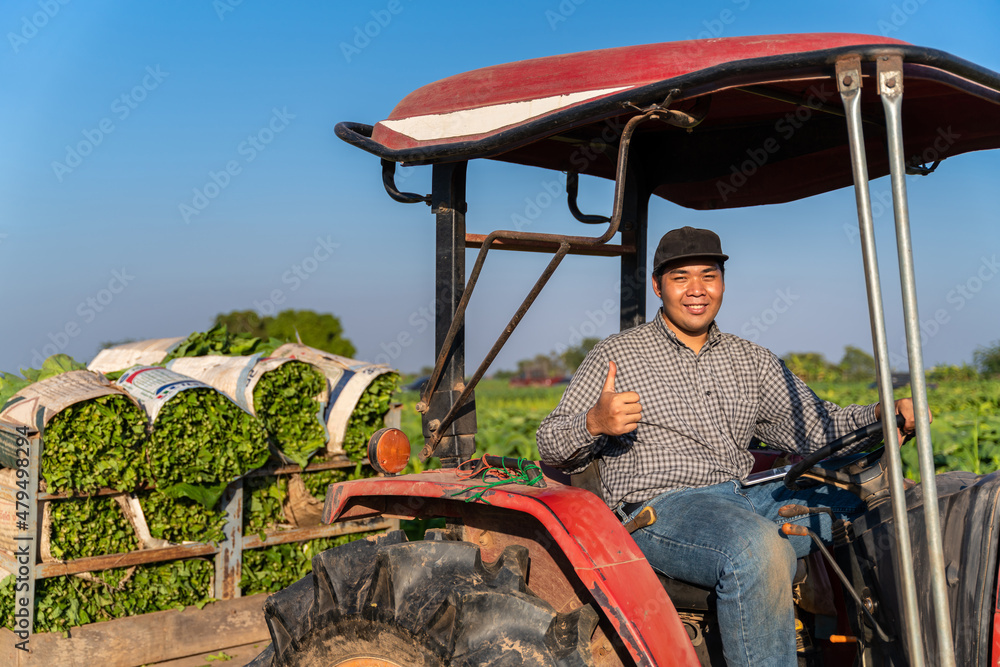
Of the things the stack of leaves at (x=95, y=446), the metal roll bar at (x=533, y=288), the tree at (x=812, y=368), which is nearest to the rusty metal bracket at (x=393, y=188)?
the metal roll bar at (x=533, y=288)

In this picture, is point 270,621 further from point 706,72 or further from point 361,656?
point 706,72

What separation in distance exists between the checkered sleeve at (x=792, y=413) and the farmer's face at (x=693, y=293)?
0.32 metres

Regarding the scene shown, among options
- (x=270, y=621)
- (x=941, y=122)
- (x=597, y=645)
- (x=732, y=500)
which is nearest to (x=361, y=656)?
(x=270, y=621)

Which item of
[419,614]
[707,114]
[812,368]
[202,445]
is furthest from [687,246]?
[812,368]

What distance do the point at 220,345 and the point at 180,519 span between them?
148 centimetres

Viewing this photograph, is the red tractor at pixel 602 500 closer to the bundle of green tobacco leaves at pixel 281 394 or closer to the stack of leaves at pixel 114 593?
the stack of leaves at pixel 114 593

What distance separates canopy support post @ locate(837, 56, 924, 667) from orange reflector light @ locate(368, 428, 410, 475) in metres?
1.45

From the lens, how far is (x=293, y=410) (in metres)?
5.07

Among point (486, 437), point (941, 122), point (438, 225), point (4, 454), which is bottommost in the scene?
point (486, 437)

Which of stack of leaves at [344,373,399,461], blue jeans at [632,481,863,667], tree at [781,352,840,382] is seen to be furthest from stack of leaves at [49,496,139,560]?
tree at [781,352,840,382]

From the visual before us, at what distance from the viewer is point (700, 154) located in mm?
3295

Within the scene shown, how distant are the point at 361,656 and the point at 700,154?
6.89ft

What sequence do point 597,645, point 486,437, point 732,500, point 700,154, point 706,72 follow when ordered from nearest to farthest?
1. point 706,72
2. point 597,645
3. point 732,500
4. point 700,154
5. point 486,437

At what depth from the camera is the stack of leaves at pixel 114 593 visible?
4090 millimetres
